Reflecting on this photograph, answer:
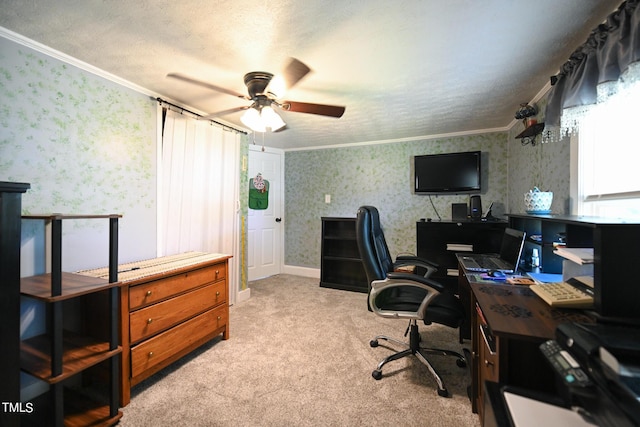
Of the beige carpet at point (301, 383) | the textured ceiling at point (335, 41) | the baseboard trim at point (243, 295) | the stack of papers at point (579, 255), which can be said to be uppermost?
the textured ceiling at point (335, 41)

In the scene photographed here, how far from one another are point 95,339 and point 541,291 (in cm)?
247

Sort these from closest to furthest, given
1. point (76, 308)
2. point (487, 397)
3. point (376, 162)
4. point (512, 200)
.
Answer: point (487, 397)
point (76, 308)
point (512, 200)
point (376, 162)

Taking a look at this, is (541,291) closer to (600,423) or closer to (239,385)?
(600,423)

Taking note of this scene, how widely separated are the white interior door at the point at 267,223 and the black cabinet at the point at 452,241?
238 centimetres

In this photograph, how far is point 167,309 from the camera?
1.83m

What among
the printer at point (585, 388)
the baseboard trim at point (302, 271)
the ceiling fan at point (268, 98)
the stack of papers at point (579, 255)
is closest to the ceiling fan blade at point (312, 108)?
the ceiling fan at point (268, 98)

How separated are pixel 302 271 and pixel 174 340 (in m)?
2.74

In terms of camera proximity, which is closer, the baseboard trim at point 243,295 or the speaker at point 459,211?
the baseboard trim at point 243,295

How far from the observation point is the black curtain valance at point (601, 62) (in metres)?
1.12

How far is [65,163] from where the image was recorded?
179cm

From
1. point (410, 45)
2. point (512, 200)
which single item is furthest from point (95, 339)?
point (512, 200)

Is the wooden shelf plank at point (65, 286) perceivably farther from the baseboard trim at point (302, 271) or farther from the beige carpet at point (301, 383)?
the baseboard trim at point (302, 271)

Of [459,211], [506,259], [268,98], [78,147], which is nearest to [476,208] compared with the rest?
[459,211]

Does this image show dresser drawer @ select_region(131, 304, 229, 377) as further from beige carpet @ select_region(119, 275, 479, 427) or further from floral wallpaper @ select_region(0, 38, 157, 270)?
floral wallpaper @ select_region(0, 38, 157, 270)
